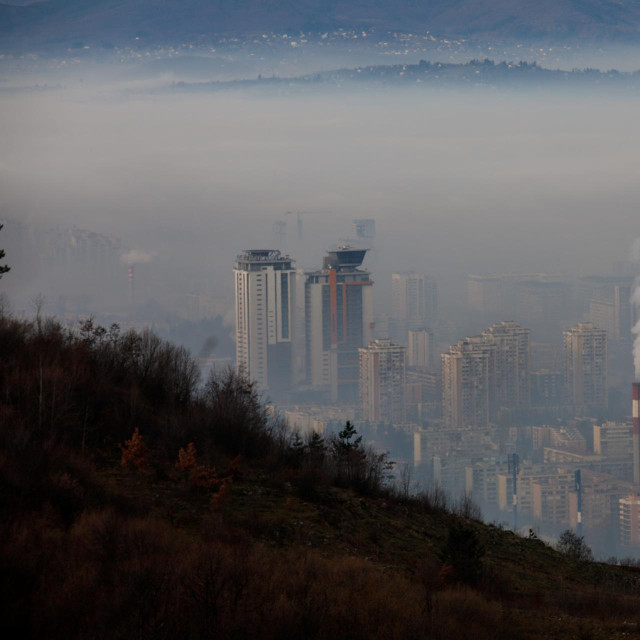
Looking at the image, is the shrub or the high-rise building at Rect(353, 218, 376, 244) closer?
the shrub

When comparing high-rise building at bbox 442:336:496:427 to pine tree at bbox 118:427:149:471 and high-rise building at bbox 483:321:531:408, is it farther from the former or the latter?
pine tree at bbox 118:427:149:471

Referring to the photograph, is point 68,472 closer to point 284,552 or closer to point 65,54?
point 284,552

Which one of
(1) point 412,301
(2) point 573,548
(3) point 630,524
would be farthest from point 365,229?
(2) point 573,548

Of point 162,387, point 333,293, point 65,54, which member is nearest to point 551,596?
point 162,387

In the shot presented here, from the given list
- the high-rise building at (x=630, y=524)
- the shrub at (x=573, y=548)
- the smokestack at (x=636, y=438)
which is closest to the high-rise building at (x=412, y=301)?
the smokestack at (x=636, y=438)

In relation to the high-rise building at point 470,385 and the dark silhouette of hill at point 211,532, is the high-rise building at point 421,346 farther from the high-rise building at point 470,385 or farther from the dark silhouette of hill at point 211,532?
the dark silhouette of hill at point 211,532

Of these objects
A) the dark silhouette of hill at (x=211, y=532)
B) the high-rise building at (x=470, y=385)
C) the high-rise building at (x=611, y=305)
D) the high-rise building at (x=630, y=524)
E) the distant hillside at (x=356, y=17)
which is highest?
the distant hillside at (x=356, y=17)

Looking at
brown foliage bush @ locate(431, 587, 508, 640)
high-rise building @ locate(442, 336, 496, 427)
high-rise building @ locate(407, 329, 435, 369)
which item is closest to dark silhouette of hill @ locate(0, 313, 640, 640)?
brown foliage bush @ locate(431, 587, 508, 640)
